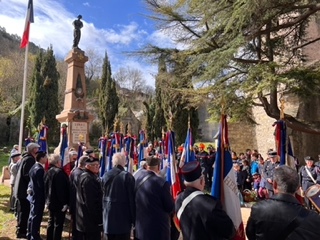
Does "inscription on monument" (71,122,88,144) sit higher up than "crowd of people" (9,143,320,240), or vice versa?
"inscription on monument" (71,122,88,144)

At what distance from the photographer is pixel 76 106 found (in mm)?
12133

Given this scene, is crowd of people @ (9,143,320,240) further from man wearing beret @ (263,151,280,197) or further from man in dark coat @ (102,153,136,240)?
man wearing beret @ (263,151,280,197)

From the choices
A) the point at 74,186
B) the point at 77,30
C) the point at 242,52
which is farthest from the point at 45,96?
the point at 74,186

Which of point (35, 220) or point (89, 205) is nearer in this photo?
point (89, 205)

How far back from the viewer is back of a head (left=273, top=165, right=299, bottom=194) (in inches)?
94.6

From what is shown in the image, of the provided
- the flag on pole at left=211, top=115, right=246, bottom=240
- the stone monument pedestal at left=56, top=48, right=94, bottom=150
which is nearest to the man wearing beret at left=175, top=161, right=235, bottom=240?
the flag on pole at left=211, top=115, right=246, bottom=240

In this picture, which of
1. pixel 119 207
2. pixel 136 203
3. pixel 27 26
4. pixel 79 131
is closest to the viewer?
pixel 136 203

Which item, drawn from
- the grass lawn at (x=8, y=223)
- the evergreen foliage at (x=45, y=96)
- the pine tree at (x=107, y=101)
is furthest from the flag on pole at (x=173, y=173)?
the pine tree at (x=107, y=101)

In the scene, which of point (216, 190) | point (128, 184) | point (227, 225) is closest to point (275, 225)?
point (227, 225)

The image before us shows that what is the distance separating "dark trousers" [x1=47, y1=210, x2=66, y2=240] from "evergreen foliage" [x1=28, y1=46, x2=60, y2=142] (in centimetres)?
2366

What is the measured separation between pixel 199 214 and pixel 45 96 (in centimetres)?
2921

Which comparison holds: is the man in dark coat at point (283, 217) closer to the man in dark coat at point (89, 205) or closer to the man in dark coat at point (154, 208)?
the man in dark coat at point (154, 208)

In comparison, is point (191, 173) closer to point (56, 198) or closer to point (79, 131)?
point (56, 198)

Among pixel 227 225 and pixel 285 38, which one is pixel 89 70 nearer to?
pixel 285 38
